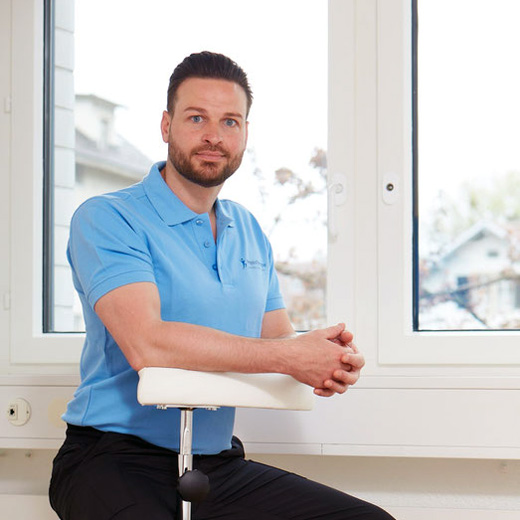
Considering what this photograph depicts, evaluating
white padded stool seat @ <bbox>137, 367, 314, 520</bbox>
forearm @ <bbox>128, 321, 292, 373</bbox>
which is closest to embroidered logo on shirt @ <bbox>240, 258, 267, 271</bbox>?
forearm @ <bbox>128, 321, 292, 373</bbox>

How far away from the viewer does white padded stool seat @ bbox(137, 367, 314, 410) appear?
1.39m

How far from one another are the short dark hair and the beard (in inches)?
5.9

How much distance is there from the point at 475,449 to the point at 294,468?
56 centimetres

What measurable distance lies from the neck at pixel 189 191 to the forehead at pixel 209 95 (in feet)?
0.53

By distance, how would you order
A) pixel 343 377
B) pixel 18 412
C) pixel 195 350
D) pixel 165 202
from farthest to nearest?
1. pixel 18 412
2. pixel 165 202
3. pixel 343 377
4. pixel 195 350

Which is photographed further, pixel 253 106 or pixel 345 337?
pixel 253 106

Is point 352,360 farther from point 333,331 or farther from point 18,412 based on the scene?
point 18,412

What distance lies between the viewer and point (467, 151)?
246 cm

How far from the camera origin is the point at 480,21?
8.04ft

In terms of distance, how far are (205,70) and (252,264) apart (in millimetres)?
495

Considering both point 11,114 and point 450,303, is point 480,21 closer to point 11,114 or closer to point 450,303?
point 450,303

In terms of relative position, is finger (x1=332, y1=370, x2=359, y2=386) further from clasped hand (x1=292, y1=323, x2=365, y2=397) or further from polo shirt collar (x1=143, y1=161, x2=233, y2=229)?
polo shirt collar (x1=143, y1=161, x2=233, y2=229)

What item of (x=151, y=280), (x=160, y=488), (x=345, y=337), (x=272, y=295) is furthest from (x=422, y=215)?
(x=160, y=488)

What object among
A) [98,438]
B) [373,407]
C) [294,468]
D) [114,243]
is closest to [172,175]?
[114,243]
